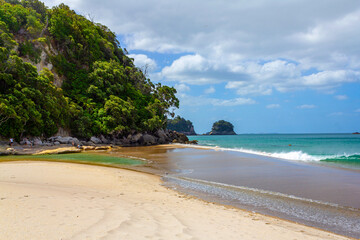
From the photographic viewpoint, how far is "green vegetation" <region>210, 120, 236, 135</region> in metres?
189

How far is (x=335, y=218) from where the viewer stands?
→ 6.19 meters

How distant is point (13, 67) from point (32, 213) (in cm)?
3153

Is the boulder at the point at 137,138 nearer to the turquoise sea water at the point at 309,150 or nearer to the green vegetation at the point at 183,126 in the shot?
the turquoise sea water at the point at 309,150

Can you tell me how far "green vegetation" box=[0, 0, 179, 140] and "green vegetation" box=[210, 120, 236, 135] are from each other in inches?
5309

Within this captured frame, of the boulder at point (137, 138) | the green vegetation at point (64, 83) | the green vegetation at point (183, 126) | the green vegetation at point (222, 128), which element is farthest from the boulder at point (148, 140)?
the green vegetation at point (222, 128)

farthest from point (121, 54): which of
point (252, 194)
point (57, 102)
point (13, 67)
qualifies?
point (252, 194)

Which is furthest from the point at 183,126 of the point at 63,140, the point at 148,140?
the point at 63,140

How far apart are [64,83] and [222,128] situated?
15634cm

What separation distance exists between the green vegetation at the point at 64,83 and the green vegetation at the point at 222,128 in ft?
442

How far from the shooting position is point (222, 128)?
189000 millimetres

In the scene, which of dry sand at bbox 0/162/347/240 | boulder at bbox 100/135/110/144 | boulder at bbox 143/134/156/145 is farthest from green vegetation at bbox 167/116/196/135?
dry sand at bbox 0/162/347/240

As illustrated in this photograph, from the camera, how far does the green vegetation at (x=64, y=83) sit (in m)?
28.6

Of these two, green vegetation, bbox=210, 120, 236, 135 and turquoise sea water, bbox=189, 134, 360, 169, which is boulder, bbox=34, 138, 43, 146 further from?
green vegetation, bbox=210, 120, 236, 135

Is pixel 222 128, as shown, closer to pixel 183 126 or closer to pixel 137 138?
pixel 183 126
